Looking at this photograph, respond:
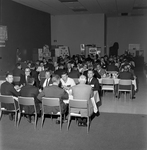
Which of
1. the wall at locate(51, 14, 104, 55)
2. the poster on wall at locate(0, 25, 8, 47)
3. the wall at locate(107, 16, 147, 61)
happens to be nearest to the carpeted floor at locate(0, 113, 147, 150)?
the poster on wall at locate(0, 25, 8, 47)

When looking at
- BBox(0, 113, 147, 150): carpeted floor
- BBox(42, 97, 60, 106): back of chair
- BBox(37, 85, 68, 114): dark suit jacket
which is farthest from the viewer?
BBox(37, 85, 68, 114): dark suit jacket

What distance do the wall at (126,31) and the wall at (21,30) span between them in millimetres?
5921

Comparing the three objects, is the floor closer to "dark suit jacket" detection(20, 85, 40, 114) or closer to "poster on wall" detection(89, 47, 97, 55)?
"dark suit jacket" detection(20, 85, 40, 114)

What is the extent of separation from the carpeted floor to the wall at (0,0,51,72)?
20.1 ft

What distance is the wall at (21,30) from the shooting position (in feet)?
36.0

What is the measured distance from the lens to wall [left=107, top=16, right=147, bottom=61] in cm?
1877

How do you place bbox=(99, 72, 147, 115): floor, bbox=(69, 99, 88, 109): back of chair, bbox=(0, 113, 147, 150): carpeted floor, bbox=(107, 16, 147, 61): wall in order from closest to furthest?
bbox=(0, 113, 147, 150): carpeted floor
bbox=(69, 99, 88, 109): back of chair
bbox=(99, 72, 147, 115): floor
bbox=(107, 16, 147, 61): wall

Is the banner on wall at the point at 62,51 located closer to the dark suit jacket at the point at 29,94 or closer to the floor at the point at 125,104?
the floor at the point at 125,104

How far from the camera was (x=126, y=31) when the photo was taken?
1891 cm

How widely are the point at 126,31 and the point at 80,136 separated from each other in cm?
1552

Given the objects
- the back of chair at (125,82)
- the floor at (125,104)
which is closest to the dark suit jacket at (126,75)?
the back of chair at (125,82)

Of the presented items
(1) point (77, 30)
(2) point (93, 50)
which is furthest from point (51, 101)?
(1) point (77, 30)

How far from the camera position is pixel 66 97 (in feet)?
16.6

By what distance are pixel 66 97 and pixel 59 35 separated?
12.9 metres
